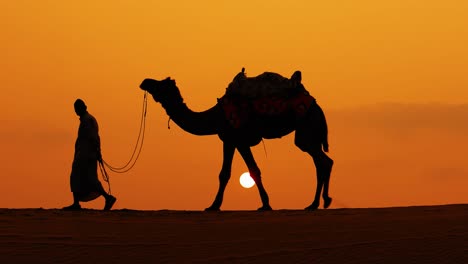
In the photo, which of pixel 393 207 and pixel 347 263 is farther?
pixel 393 207

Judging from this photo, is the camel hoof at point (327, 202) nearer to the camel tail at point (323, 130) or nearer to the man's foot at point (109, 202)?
the camel tail at point (323, 130)

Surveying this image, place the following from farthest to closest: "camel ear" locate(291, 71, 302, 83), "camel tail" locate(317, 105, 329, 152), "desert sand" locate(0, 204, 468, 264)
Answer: "camel tail" locate(317, 105, 329, 152), "camel ear" locate(291, 71, 302, 83), "desert sand" locate(0, 204, 468, 264)

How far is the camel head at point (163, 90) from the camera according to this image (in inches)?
862

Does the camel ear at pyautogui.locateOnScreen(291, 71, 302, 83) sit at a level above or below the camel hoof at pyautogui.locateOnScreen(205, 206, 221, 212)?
above

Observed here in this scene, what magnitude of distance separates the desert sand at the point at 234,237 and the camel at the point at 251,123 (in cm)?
197

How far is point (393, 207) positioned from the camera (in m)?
21.5

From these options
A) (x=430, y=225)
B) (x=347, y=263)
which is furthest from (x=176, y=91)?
(x=347, y=263)

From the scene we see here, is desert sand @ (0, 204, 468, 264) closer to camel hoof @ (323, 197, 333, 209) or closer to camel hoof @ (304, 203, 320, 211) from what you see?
camel hoof @ (304, 203, 320, 211)

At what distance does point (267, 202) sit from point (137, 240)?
610cm

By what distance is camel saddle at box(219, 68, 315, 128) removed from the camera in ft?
70.6

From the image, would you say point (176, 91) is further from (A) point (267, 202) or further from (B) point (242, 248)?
(B) point (242, 248)

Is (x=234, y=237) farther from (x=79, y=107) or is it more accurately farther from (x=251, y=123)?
(x=79, y=107)

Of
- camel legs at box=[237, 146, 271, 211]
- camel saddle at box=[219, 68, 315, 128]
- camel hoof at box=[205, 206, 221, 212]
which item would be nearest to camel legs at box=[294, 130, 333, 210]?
camel saddle at box=[219, 68, 315, 128]

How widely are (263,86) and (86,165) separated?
3574 mm
